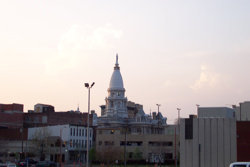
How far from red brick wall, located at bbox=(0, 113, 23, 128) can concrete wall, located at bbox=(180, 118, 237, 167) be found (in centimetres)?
7826

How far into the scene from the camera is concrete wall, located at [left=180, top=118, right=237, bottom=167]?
49938mm

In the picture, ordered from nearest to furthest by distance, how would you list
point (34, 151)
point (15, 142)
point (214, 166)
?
point (214, 166) < point (34, 151) < point (15, 142)

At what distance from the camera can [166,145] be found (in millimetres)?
102375

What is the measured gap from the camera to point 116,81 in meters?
190

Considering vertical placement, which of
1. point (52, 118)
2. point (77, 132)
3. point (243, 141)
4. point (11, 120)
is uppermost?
point (52, 118)

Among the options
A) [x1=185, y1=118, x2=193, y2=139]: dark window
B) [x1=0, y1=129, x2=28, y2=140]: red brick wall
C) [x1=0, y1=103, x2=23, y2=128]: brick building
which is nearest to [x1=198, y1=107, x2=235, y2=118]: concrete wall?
[x1=185, y1=118, x2=193, y2=139]: dark window

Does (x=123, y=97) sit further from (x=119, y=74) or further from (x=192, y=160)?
(x=192, y=160)

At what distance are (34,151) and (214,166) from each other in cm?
5893

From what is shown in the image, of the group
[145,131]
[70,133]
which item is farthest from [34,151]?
[145,131]

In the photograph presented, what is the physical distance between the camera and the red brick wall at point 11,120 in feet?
393

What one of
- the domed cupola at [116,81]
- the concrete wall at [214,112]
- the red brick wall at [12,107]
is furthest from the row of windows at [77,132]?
the domed cupola at [116,81]

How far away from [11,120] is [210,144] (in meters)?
82.0

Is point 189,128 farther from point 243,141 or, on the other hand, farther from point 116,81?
point 116,81

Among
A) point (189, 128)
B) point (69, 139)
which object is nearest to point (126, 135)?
point (69, 139)
